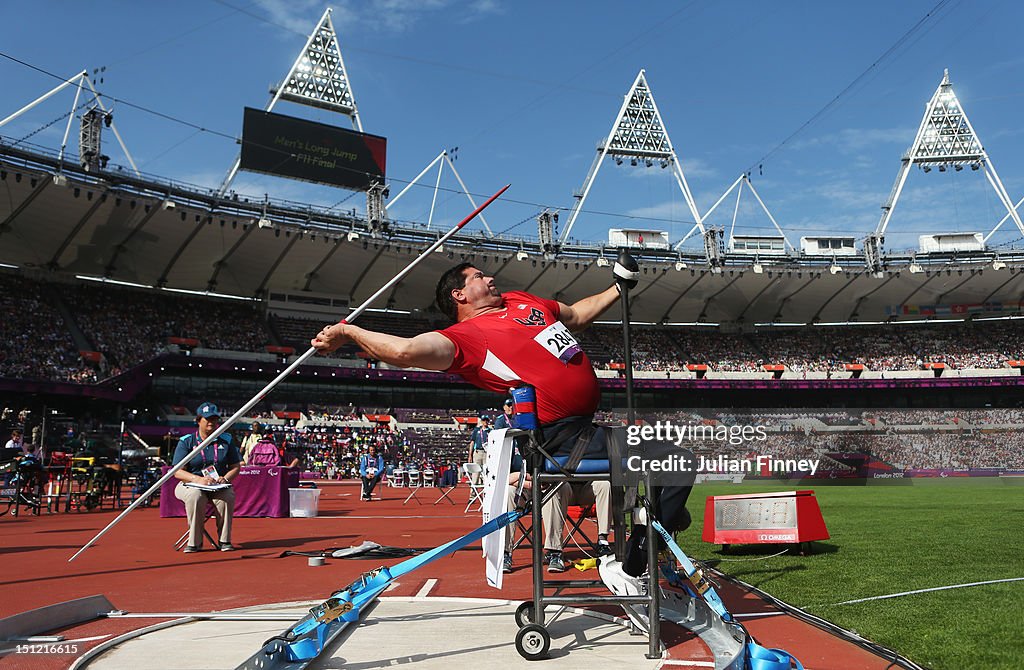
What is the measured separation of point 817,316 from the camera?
5222 centimetres

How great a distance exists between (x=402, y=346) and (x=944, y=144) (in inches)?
2112

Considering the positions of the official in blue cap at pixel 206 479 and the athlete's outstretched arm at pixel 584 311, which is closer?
the athlete's outstretched arm at pixel 584 311

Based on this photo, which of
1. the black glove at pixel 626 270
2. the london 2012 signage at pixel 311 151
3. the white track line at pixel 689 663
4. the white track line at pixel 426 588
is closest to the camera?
the white track line at pixel 689 663

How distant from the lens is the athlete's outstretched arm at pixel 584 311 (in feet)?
14.0

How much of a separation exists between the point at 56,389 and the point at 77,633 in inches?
1239

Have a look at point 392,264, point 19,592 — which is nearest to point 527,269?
point 392,264

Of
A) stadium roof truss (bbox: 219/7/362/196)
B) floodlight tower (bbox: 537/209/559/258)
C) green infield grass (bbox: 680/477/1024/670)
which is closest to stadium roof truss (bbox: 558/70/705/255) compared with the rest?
floodlight tower (bbox: 537/209/559/258)

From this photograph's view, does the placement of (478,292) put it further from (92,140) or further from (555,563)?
(92,140)

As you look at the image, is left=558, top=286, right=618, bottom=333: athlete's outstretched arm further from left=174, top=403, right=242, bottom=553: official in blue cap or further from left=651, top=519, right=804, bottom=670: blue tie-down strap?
left=174, top=403, right=242, bottom=553: official in blue cap

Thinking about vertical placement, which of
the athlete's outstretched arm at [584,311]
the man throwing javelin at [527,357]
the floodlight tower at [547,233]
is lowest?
the man throwing javelin at [527,357]

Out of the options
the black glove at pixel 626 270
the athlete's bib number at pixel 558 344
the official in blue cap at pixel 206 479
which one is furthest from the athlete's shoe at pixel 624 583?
the official in blue cap at pixel 206 479

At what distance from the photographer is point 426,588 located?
544cm

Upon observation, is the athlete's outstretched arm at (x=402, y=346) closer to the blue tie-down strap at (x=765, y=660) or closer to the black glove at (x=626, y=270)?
the black glove at (x=626, y=270)

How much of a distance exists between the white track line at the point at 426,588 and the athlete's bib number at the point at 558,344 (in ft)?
7.58
